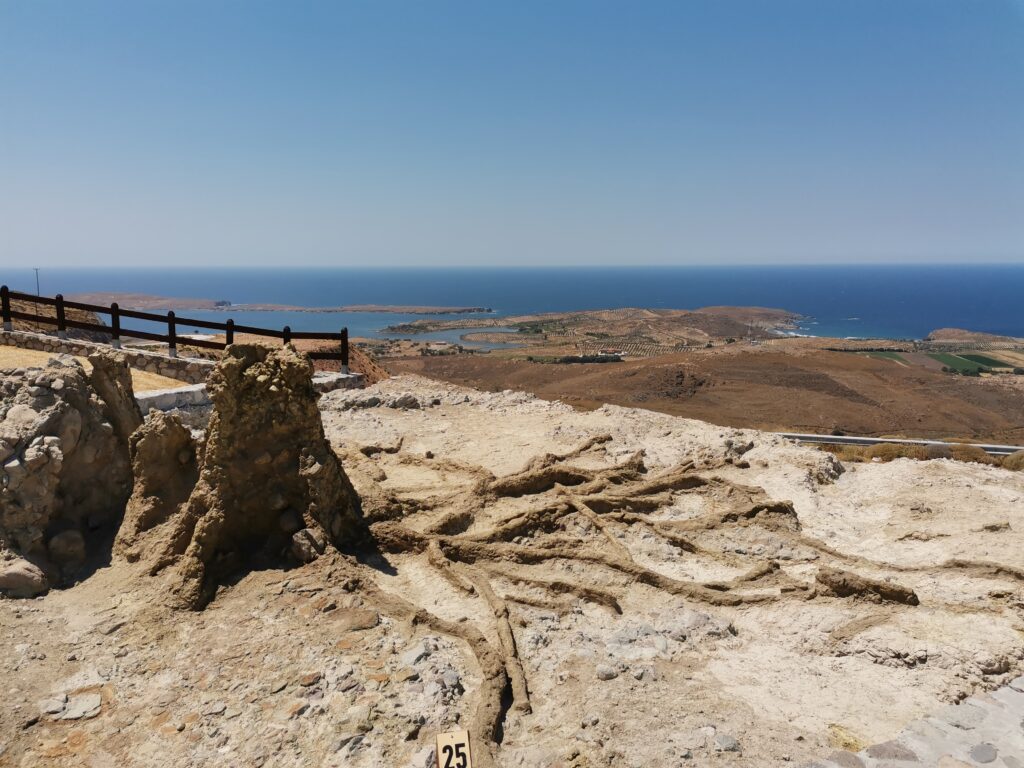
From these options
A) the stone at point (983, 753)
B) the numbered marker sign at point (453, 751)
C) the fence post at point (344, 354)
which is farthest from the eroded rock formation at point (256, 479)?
the fence post at point (344, 354)

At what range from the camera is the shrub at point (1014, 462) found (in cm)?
1477

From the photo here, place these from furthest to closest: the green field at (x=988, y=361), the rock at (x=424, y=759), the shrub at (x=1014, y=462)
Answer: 1. the green field at (x=988, y=361)
2. the shrub at (x=1014, y=462)
3. the rock at (x=424, y=759)

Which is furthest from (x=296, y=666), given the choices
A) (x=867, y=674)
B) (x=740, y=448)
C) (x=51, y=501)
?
(x=740, y=448)

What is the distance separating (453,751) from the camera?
4.74m

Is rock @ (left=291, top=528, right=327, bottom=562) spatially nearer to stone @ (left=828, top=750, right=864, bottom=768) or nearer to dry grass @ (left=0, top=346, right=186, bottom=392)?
stone @ (left=828, top=750, right=864, bottom=768)

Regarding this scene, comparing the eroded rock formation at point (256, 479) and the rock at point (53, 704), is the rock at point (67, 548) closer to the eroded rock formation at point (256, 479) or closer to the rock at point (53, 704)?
the eroded rock formation at point (256, 479)

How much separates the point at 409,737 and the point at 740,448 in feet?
34.5

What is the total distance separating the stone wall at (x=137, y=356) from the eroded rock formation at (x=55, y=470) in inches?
309

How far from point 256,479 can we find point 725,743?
19.0ft

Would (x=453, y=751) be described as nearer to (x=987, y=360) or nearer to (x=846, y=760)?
(x=846, y=760)

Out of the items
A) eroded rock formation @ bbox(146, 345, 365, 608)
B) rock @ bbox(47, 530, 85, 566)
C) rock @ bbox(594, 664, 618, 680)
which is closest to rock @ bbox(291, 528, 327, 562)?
eroded rock formation @ bbox(146, 345, 365, 608)

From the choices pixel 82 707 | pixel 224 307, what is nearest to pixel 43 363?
pixel 82 707

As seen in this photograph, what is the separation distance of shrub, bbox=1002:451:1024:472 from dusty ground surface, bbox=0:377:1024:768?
448cm

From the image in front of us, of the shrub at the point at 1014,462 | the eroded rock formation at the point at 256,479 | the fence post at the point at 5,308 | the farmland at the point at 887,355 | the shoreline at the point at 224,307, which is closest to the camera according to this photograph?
the eroded rock formation at the point at 256,479
